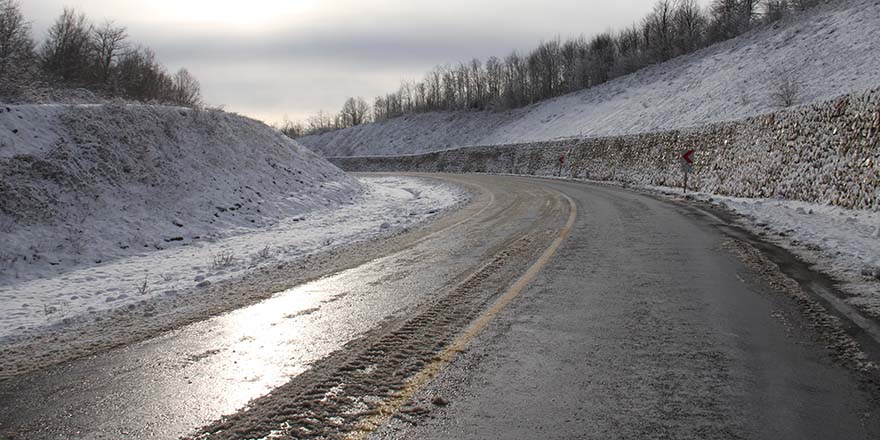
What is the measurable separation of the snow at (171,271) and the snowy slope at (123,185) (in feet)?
2.01

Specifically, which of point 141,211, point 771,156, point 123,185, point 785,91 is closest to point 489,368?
point 141,211

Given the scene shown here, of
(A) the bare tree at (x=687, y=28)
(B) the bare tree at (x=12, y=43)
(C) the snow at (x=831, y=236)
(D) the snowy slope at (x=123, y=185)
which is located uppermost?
(A) the bare tree at (x=687, y=28)

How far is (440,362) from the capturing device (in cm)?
380

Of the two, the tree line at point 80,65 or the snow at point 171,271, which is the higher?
the tree line at point 80,65

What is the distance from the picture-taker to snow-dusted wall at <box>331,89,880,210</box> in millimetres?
13523

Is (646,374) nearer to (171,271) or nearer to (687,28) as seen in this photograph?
(171,271)

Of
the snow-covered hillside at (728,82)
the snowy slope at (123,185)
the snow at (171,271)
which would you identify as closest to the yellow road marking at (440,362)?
the snow at (171,271)

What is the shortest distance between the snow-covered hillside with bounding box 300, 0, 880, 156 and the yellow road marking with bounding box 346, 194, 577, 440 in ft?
61.6

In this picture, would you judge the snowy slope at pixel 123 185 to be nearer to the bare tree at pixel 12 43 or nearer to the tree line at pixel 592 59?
the bare tree at pixel 12 43

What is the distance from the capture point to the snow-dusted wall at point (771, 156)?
13523 millimetres

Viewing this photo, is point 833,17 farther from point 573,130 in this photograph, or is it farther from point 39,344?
point 39,344

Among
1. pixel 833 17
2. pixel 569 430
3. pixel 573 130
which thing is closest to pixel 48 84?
pixel 569 430

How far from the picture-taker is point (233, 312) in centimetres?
561

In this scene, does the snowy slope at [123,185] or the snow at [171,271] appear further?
the snowy slope at [123,185]
